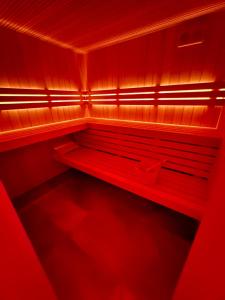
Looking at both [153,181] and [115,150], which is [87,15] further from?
[153,181]

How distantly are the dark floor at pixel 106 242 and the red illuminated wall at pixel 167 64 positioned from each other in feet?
6.17

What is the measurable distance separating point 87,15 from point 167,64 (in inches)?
57.6

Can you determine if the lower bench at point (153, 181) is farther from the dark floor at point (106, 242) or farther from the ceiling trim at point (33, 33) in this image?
the ceiling trim at point (33, 33)

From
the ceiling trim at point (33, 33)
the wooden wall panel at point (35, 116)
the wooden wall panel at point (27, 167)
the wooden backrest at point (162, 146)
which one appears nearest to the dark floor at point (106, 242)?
the wooden wall panel at point (27, 167)

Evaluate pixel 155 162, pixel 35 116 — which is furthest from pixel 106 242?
pixel 35 116

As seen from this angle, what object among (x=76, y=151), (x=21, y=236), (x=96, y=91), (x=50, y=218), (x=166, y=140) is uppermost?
(x=96, y=91)

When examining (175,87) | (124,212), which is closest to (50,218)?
(124,212)

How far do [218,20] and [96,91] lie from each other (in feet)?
8.28

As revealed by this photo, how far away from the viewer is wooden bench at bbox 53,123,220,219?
201cm

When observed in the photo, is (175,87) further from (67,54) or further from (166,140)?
(67,54)

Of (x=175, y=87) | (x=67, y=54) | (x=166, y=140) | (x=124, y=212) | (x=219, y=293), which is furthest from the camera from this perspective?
(x=67, y=54)

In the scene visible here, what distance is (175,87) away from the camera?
241 cm

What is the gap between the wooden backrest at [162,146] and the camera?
2246 millimetres

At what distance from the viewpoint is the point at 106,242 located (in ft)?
7.42
